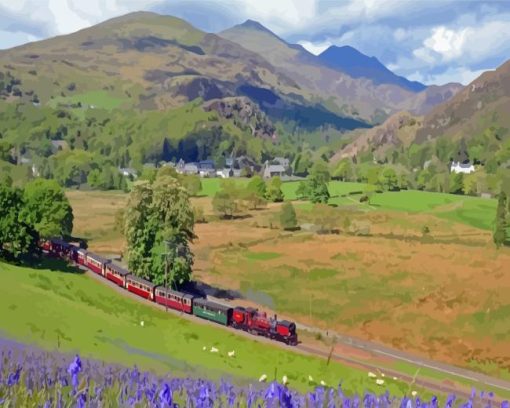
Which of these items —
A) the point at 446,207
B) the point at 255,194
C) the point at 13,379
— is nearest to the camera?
the point at 13,379

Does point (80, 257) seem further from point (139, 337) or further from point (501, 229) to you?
→ point (501, 229)

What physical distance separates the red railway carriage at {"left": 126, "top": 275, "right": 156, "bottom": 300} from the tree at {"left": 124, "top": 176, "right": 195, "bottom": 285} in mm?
1571

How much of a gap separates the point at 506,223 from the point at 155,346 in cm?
9589

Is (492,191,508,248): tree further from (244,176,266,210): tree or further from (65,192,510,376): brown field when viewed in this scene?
(244,176,266,210): tree

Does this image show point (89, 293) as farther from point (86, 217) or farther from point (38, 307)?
point (86, 217)

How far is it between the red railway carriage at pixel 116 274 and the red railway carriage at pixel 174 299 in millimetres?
6625

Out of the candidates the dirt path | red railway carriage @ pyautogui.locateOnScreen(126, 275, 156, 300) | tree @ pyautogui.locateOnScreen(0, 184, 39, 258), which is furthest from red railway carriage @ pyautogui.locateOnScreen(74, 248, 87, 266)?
the dirt path

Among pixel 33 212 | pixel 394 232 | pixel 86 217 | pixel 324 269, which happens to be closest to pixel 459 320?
pixel 324 269

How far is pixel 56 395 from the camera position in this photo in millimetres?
5754

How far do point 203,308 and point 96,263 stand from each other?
2113cm

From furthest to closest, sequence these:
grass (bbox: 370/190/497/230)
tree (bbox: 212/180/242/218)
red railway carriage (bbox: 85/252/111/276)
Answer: grass (bbox: 370/190/497/230) → tree (bbox: 212/180/242/218) → red railway carriage (bbox: 85/252/111/276)

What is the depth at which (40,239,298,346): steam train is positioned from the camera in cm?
5366

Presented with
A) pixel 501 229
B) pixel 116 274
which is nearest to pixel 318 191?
pixel 501 229

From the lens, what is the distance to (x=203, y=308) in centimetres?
5894
